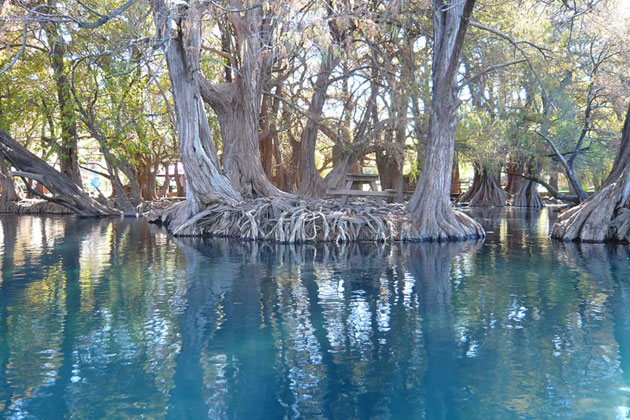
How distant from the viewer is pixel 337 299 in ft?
18.7

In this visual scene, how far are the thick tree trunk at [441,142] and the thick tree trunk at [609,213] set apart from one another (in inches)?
80.4

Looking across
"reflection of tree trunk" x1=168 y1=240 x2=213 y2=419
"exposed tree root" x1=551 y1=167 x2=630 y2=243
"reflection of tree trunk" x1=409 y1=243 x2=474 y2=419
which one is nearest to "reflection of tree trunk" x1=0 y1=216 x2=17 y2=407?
"reflection of tree trunk" x1=168 y1=240 x2=213 y2=419

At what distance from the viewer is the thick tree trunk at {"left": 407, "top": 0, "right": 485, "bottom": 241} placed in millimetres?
10719

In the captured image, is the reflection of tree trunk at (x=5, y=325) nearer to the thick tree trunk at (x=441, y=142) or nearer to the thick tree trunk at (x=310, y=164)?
the thick tree trunk at (x=441, y=142)

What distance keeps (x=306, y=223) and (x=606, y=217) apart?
5.31 meters

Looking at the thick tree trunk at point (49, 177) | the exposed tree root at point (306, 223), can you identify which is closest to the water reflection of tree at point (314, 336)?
the exposed tree root at point (306, 223)

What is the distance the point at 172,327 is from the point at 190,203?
8.15m

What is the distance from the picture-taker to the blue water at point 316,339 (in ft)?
10.7

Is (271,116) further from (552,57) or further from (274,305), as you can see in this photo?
(274,305)

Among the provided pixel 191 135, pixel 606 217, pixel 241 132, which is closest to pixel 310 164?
pixel 241 132

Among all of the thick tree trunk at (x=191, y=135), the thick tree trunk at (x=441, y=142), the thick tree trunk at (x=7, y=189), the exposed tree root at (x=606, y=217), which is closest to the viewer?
the exposed tree root at (x=606, y=217)

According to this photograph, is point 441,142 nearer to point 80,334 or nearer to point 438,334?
point 438,334

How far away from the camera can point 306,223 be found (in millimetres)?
11102

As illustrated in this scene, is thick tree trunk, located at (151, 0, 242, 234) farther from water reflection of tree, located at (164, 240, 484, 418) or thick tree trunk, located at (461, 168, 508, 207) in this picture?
thick tree trunk, located at (461, 168, 508, 207)
